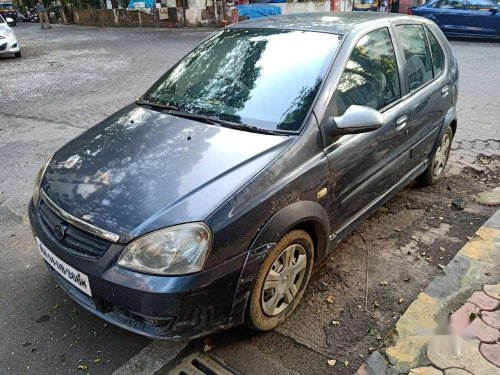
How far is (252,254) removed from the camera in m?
2.25

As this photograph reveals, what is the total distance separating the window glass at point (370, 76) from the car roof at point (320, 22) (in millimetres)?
167

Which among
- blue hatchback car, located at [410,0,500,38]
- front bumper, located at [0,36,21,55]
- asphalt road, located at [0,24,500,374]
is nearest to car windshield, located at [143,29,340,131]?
asphalt road, located at [0,24,500,374]

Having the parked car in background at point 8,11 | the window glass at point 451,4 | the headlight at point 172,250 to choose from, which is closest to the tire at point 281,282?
the headlight at point 172,250

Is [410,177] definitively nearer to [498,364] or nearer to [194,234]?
[498,364]

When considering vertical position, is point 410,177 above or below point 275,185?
below

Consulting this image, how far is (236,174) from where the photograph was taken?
7.63 ft

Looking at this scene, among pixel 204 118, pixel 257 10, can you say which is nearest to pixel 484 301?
pixel 204 118

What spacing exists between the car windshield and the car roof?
85 mm

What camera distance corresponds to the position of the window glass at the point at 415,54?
11.8ft

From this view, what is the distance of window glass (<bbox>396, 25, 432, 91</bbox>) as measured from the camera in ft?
11.8

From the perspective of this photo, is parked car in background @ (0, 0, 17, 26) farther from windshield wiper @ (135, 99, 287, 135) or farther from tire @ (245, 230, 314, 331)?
tire @ (245, 230, 314, 331)

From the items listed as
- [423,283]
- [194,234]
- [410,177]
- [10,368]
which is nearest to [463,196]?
[410,177]

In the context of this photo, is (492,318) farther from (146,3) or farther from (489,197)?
(146,3)

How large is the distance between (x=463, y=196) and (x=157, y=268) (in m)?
3.41
